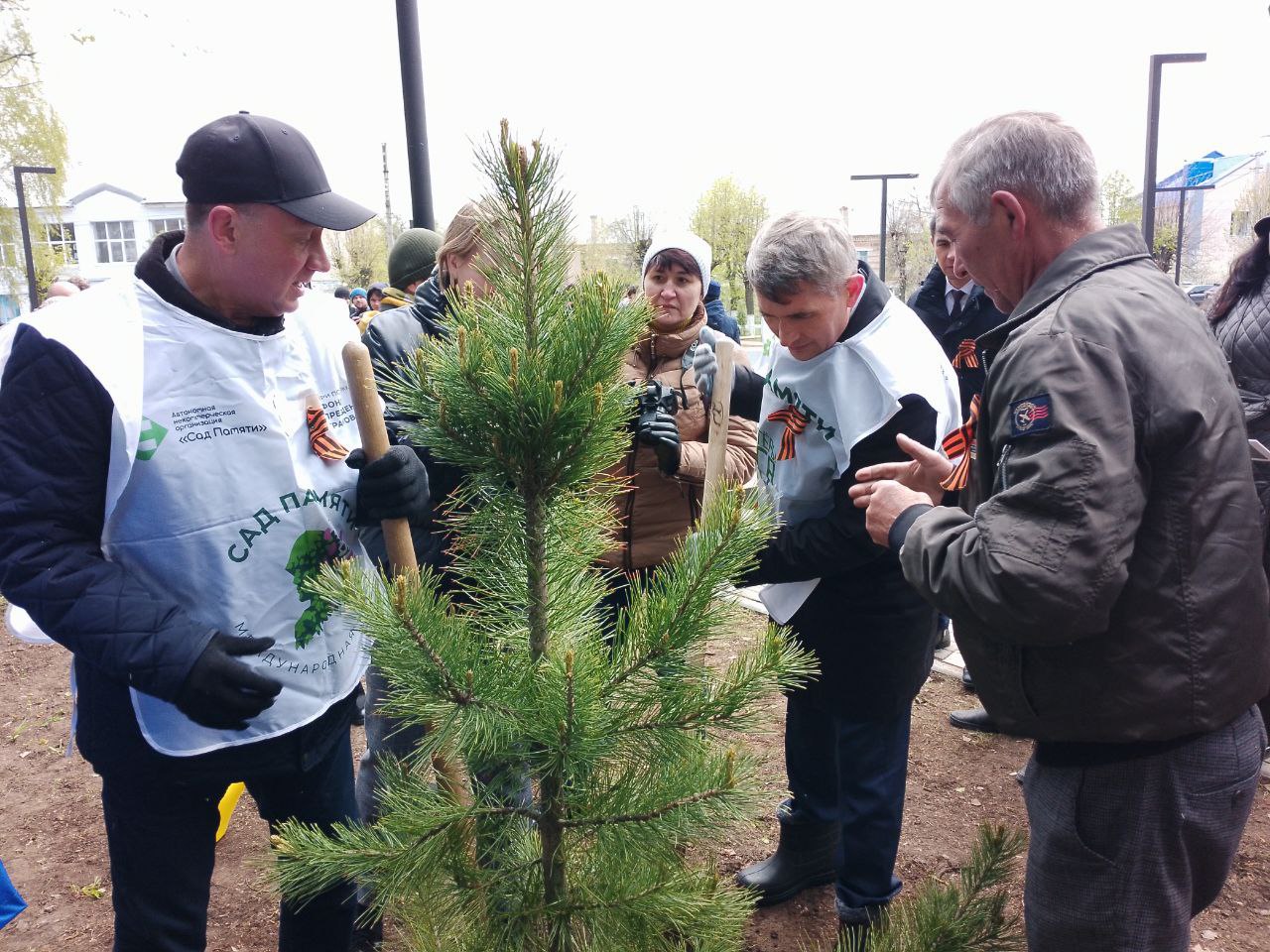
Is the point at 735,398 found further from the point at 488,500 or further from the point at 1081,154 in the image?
the point at 488,500

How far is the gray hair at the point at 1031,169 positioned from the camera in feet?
5.23

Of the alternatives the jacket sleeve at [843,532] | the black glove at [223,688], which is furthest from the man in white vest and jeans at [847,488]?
the black glove at [223,688]

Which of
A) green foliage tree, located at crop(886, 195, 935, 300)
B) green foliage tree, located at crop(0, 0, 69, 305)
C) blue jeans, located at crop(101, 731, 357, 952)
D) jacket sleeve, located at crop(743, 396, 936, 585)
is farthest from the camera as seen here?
green foliage tree, located at crop(886, 195, 935, 300)

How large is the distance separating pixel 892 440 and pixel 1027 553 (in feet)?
3.02

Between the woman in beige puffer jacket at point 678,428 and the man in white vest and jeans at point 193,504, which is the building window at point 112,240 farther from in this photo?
the man in white vest and jeans at point 193,504

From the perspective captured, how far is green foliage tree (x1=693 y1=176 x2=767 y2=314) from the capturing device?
1756 inches

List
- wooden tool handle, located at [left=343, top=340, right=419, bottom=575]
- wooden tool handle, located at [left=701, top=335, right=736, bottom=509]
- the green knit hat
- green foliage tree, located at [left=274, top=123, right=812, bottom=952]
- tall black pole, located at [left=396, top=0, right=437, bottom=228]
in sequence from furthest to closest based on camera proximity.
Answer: the green knit hat, tall black pole, located at [left=396, top=0, right=437, bottom=228], wooden tool handle, located at [left=701, top=335, right=736, bottom=509], wooden tool handle, located at [left=343, top=340, right=419, bottom=575], green foliage tree, located at [left=274, top=123, right=812, bottom=952]

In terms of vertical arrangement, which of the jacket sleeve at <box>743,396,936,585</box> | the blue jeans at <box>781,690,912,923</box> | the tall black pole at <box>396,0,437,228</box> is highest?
the tall black pole at <box>396,0,437,228</box>

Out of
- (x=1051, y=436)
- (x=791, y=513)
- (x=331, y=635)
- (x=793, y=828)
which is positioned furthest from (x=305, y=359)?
(x=793, y=828)

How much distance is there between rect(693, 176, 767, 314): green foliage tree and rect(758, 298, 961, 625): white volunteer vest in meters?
41.5

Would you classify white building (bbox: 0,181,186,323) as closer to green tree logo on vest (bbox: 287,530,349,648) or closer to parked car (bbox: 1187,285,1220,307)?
parked car (bbox: 1187,285,1220,307)

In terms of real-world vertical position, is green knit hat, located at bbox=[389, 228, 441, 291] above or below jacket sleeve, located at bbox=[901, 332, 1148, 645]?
above

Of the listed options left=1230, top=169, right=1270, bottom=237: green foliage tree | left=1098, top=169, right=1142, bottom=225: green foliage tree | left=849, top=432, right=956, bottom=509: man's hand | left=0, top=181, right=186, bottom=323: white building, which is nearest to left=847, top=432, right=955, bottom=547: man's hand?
left=849, top=432, right=956, bottom=509: man's hand

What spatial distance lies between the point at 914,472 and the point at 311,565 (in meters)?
1.36
